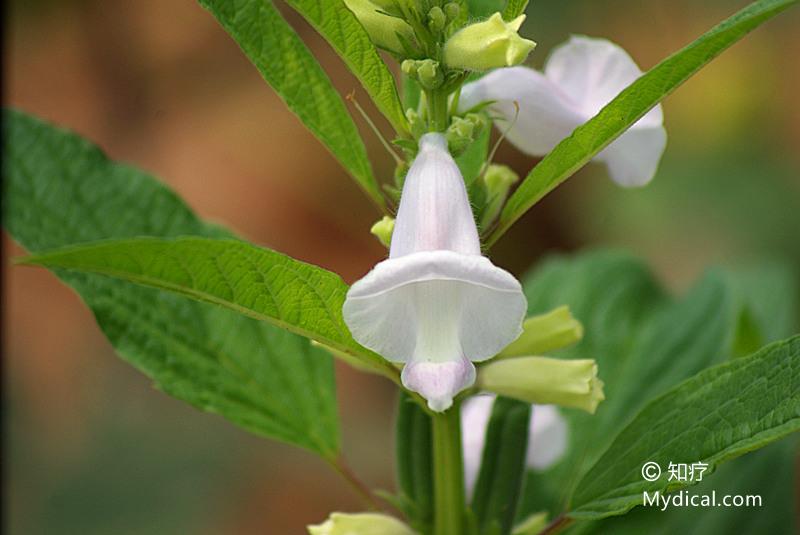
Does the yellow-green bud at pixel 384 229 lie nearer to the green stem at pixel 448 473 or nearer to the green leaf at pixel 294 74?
the green leaf at pixel 294 74

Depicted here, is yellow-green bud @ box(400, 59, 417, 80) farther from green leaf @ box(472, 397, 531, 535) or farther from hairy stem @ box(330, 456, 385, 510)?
hairy stem @ box(330, 456, 385, 510)

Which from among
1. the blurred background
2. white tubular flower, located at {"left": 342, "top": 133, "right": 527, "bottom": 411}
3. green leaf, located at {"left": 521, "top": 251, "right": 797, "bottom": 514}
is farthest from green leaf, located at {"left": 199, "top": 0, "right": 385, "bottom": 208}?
the blurred background

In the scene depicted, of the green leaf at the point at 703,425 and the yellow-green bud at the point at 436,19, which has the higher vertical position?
the yellow-green bud at the point at 436,19

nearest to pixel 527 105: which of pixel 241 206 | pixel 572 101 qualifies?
pixel 572 101

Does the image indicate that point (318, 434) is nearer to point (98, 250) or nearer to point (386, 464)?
point (98, 250)

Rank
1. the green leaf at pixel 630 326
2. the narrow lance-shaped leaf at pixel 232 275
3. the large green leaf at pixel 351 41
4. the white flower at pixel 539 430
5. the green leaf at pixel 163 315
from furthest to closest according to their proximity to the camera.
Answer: the green leaf at pixel 630 326 < the white flower at pixel 539 430 < the green leaf at pixel 163 315 < the large green leaf at pixel 351 41 < the narrow lance-shaped leaf at pixel 232 275

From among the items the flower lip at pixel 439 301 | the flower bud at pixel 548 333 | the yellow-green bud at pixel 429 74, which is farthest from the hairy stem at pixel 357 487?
the yellow-green bud at pixel 429 74
